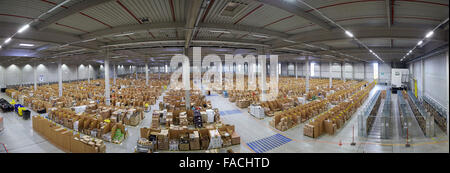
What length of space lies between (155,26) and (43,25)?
387cm

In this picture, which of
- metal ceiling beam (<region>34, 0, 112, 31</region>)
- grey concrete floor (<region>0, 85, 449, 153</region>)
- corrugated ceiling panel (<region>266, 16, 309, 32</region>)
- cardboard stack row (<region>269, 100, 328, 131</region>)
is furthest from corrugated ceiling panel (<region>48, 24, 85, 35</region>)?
cardboard stack row (<region>269, 100, 328, 131</region>)

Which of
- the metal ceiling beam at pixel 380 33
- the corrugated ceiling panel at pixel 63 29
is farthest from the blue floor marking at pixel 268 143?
the corrugated ceiling panel at pixel 63 29

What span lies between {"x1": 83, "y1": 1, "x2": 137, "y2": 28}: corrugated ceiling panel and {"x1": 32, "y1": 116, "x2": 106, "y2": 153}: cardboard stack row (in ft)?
13.8

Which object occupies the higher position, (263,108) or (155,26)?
(155,26)

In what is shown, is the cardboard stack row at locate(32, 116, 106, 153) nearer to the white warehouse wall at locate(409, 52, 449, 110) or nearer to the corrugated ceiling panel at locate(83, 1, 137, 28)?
the corrugated ceiling panel at locate(83, 1, 137, 28)

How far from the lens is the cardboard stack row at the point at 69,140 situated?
228 inches

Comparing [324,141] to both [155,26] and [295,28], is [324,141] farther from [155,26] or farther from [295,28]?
[155,26]

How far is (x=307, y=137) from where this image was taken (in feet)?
25.1

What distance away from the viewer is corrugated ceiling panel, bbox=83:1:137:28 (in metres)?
5.56

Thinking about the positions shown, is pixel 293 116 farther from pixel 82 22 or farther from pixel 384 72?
pixel 384 72

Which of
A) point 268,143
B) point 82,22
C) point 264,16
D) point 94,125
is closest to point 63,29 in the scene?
point 82,22

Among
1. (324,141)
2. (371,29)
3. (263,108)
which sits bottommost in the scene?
(324,141)

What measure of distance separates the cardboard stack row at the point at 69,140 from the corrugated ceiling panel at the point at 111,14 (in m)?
4.20

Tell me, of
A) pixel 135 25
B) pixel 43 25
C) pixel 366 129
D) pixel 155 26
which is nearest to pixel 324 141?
pixel 366 129
